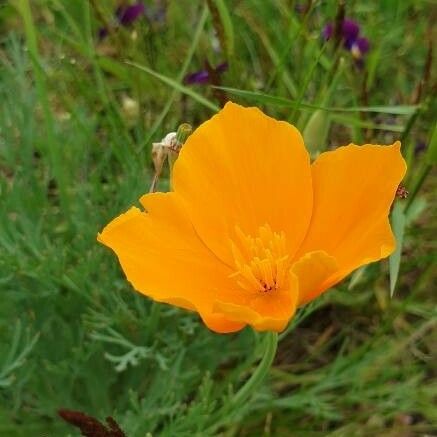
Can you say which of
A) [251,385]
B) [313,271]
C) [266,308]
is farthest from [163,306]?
[313,271]

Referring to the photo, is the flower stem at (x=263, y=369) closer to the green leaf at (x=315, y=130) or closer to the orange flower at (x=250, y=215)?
the orange flower at (x=250, y=215)

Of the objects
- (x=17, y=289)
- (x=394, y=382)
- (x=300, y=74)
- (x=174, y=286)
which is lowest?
(x=394, y=382)

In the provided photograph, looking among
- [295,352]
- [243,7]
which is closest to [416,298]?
[295,352]

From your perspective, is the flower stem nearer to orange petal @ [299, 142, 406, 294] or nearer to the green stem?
the green stem

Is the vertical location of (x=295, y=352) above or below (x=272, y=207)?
below

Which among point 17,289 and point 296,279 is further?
point 17,289

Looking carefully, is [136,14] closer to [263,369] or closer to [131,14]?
[131,14]

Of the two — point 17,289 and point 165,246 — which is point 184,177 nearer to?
point 165,246

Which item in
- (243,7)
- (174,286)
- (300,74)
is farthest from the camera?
(243,7)
